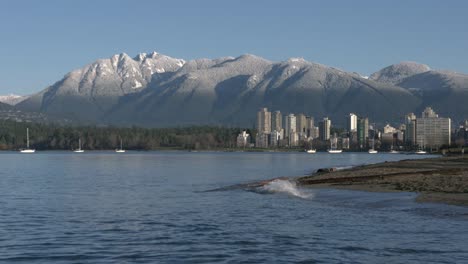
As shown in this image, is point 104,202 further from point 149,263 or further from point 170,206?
point 149,263

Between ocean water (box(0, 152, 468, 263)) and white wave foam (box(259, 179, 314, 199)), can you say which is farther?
white wave foam (box(259, 179, 314, 199))

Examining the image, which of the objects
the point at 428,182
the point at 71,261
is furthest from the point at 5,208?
the point at 428,182

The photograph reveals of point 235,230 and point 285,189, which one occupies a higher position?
point 285,189

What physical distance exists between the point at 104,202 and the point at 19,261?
25.6m

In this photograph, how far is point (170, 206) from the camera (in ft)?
164

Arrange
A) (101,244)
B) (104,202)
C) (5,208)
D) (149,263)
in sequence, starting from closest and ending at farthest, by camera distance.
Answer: (149,263)
(101,244)
(5,208)
(104,202)

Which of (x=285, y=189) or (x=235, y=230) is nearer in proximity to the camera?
(x=235, y=230)

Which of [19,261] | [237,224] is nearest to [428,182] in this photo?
[237,224]

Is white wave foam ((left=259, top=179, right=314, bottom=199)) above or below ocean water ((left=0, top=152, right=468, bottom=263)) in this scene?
above

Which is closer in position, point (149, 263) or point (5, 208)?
point (149, 263)

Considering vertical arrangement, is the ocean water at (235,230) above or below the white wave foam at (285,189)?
below

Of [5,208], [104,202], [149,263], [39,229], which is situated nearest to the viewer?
[149,263]

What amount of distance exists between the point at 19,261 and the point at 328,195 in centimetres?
3402

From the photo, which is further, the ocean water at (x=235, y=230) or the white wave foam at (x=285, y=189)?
the white wave foam at (x=285, y=189)
